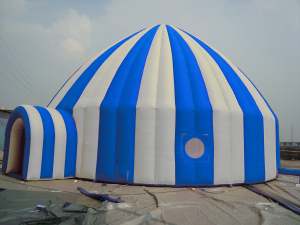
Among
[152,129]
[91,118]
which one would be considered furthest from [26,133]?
[152,129]

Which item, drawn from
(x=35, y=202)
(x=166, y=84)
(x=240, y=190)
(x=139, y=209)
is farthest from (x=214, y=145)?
(x=35, y=202)

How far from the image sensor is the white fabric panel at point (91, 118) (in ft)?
25.4

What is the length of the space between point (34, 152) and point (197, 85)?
166 inches

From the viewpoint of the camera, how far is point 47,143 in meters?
7.60

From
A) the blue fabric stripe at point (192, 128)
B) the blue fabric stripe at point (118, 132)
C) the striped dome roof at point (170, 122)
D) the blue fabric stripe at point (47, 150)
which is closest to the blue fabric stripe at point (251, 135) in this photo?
the striped dome roof at point (170, 122)

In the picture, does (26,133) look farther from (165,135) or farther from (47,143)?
(165,135)

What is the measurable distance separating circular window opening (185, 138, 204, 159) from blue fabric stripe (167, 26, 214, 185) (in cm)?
7

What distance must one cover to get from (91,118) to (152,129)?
1.58 metres

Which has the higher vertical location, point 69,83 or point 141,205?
point 69,83

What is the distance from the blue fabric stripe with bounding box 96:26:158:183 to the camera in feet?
24.4

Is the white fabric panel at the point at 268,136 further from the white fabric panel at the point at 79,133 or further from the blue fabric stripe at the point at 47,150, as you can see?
the blue fabric stripe at the point at 47,150

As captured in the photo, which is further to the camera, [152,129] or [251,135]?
[251,135]

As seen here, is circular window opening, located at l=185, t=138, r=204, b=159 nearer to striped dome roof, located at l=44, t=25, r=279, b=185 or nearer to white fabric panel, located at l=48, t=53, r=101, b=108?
striped dome roof, located at l=44, t=25, r=279, b=185

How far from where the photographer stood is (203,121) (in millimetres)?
7551
